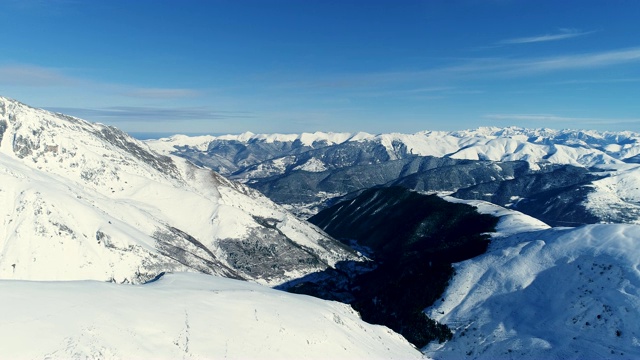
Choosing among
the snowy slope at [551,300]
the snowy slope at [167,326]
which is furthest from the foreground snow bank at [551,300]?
the snowy slope at [167,326]

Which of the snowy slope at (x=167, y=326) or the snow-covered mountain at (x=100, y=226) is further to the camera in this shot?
the snow-covered mountain at (x=100, y=226)

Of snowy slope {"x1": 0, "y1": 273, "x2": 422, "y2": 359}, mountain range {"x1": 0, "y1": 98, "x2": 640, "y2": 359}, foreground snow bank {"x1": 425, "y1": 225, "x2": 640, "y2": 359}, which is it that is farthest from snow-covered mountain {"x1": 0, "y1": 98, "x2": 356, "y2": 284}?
foreground snow bank {"x1": 425, "y1": 225, "x2": 640, "y2": 359}

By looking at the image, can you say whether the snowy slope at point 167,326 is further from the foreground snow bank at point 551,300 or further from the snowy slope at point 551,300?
the snowy slope at point 551,300

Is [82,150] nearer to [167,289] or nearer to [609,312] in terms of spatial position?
[167,289]

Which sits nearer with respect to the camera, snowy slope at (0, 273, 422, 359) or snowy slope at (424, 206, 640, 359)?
snowy slope at (0, 273, 422, 359)

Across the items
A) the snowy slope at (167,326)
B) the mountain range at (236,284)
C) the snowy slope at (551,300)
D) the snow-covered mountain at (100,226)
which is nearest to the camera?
the snowy slope at (167,326)

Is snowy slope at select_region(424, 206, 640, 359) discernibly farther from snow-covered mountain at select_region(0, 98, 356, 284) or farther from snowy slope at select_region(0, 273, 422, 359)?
snow-covered mountain at select_region(0, 98, 356, 284)
